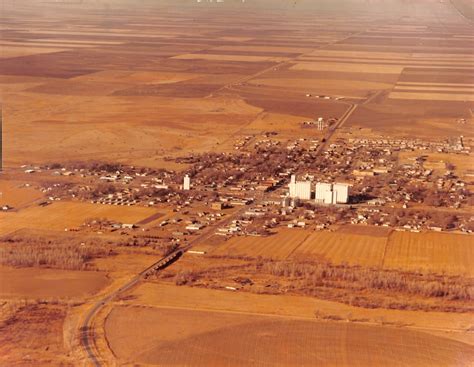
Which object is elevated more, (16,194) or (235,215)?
(16,194)

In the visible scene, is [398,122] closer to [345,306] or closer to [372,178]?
[372,178]

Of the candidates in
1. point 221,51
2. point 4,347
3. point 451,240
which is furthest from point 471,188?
point 221,51

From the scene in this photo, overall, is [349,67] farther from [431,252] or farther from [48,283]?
[48,283]

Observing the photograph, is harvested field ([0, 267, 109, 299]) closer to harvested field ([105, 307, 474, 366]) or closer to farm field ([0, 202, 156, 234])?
harvested field ([105, 307, 474, 366])

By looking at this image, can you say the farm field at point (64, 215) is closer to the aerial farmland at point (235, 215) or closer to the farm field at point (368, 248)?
the aerial farmland at point (235, 215)

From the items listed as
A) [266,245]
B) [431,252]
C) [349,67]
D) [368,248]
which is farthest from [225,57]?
[431,252]

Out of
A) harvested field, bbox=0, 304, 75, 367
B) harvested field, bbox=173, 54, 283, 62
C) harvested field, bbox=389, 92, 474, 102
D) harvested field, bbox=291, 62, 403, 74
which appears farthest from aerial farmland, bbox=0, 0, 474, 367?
harvested field, bbox=173, 54, 283, 62
